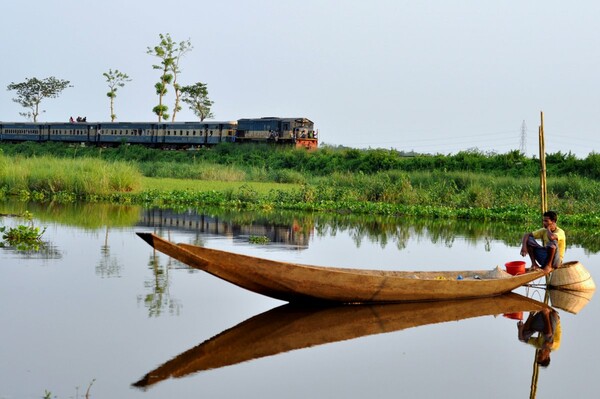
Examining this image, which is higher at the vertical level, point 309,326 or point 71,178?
point 71,178

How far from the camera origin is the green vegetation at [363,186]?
91.1 ft

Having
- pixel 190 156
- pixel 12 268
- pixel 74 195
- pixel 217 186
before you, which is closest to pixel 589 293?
pixel 12 268

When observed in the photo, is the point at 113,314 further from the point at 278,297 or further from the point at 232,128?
the point at 232,128

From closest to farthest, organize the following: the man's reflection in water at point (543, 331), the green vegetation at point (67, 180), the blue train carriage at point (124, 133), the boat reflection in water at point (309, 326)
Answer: the boat reflection in water at point (309, 326)
the man's reflection in water at point (543, 331)
the green vegetation at point (67, 180)
the blue train carriage at point (124, 133)

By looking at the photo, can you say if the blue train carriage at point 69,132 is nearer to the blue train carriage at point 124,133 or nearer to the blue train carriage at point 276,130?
the blue train carriage at point 124,133

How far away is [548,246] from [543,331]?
2434 mm

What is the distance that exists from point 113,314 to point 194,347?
72.6 inches

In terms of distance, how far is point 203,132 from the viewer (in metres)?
51.8

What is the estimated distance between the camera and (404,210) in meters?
Result: 27.5

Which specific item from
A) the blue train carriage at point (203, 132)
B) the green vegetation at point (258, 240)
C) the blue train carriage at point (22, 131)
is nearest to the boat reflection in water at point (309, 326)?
the green vegetation at point (258, 240)

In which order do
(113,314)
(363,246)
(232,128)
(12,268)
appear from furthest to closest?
(232,128), (363,246), (12,268), (113,314)

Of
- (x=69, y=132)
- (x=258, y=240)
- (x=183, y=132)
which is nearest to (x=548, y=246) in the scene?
(x=258, y=240)

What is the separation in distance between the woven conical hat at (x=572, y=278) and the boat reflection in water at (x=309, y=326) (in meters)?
1.12

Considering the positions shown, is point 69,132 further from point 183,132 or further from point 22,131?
point 183,132
